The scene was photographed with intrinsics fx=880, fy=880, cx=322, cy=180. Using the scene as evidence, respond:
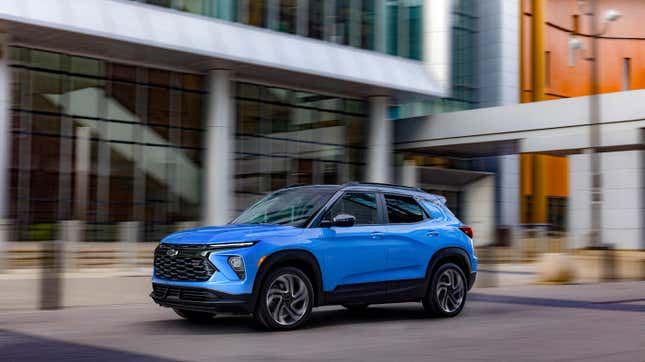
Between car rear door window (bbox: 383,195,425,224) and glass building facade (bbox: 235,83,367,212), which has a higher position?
glass building facade (bbox: 235,83,367,212)

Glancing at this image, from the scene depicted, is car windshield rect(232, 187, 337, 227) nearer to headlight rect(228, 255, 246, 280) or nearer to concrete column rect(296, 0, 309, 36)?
headlight rect(228, 255, 246, 280)

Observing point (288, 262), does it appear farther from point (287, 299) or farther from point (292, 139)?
point (292, 139)

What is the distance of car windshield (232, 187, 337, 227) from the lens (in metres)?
10.0

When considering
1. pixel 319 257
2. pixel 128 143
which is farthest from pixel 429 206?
pixel 128 143

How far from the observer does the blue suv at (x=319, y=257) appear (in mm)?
9156

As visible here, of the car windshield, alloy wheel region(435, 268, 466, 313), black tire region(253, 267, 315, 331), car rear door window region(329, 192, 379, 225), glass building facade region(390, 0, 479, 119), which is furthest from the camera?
glass building facade region(390, 0, 479, 119)

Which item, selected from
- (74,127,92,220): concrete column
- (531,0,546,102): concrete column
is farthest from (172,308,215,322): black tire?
(531,0,546,102): concrete column

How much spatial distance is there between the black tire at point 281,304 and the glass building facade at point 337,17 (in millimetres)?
20944

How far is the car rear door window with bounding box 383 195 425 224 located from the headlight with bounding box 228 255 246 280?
7.78 feet

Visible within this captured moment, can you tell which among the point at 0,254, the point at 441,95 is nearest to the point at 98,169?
the point at 0,254

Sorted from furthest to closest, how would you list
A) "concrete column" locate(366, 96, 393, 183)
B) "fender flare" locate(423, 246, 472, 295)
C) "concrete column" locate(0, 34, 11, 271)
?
"concrete column" locate(366, 96, 393, 183) → "concrete column" locate(0, 34, 11, 271) → "fender flare" locate(423, 246, 472, 295)

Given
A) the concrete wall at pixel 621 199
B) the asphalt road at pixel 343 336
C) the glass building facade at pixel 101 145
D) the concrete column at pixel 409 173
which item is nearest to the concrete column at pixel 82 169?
the glass building facade at pixel 101 145

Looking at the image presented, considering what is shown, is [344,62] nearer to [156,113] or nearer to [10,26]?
[156,113]

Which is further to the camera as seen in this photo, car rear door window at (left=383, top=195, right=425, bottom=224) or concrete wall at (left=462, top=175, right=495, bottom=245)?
concrete wall at (left=462, top=175, right=495, bottom=245)
